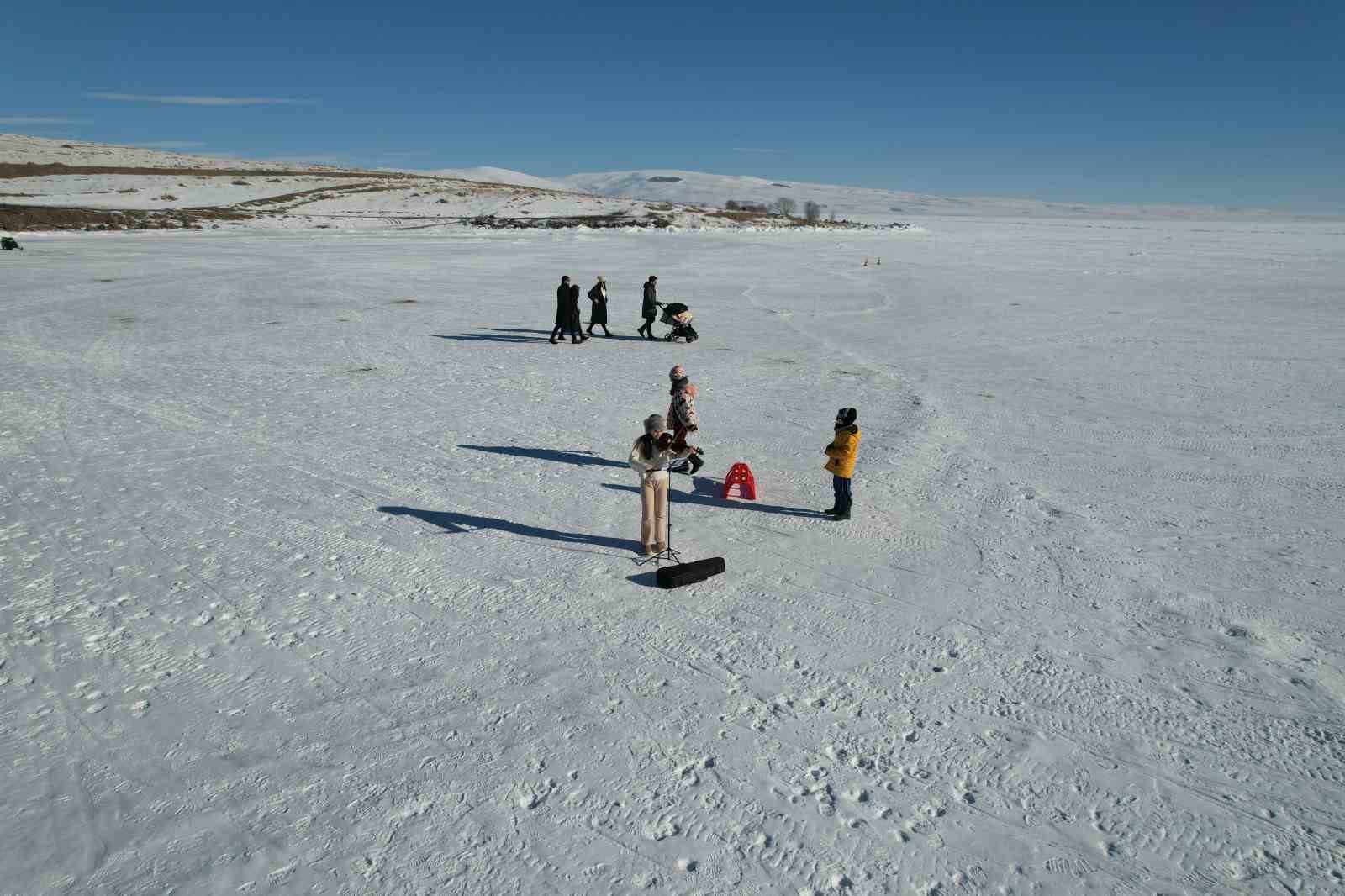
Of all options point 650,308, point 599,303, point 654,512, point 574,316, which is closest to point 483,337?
point 574,316

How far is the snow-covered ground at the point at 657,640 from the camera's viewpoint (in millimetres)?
3721

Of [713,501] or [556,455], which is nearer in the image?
[713,501]

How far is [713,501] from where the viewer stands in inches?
318

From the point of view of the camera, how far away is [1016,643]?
5355 millimetres

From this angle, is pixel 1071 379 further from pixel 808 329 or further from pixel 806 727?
pixel 806 727

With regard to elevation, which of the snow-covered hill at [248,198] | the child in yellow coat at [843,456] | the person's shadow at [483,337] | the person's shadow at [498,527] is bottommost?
the person's shadow at [498,527]

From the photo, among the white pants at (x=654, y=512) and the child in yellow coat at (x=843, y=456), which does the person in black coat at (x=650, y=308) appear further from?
the white pants at (x=654, y=512)

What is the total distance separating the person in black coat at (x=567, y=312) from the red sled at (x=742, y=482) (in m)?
9.04

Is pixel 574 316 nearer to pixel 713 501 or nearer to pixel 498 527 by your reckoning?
pixel 713 501

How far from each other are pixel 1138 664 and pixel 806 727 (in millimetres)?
2377

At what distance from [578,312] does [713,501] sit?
364 inches

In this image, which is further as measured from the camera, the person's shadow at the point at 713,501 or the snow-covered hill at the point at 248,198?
the snow-covered hill at the point at 248,198

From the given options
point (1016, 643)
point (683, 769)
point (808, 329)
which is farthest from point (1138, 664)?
point (808, 329)

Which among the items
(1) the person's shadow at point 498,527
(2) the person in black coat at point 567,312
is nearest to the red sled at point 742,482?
(1) the person's shadow at point 498,527
